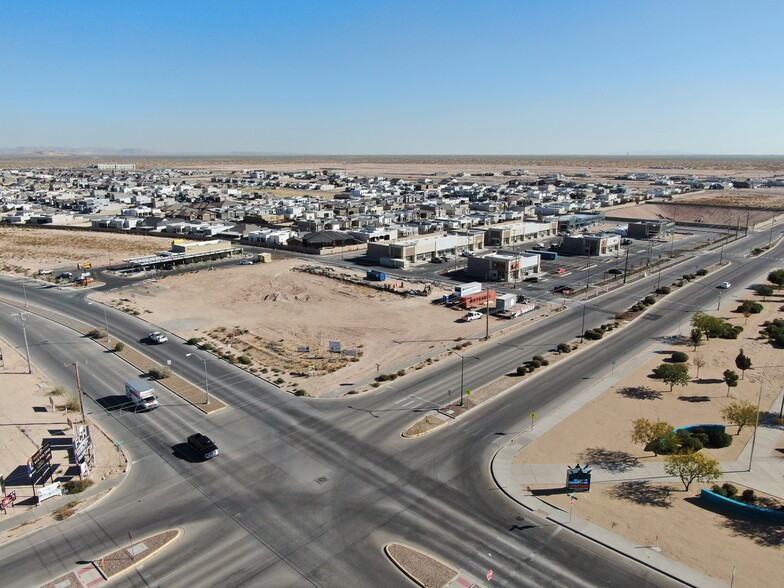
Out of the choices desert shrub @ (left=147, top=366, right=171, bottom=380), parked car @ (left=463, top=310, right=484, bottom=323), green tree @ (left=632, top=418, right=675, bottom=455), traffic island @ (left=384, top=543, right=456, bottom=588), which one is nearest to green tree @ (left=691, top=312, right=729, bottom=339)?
parked car @ (left=463, top=310, right=484, bottom=323)

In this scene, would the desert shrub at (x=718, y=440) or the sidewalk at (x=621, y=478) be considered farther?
the desert shrub at (x=718, y=440)

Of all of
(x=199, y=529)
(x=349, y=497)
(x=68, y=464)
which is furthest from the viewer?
(x=68, y=464)

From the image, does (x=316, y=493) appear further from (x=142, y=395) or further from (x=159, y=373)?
(x=159, y=373)

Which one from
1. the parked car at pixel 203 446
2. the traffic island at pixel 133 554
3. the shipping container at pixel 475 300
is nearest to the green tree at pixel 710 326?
the shipping container at pixel 475 300

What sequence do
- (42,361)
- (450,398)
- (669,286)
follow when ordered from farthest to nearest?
1. (669,286)
2. (42,361)
3. (450,398)

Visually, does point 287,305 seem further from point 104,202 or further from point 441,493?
point 104,202

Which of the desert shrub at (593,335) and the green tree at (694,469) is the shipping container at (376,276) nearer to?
the desert shrub at (593,335)

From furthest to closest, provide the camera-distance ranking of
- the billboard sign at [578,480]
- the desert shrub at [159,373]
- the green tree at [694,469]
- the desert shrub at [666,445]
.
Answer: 1. the desert shrub at [159,373]
2. the desert shrub at [666,445]
3. the billboard sign at [578,480]
4. the green tree at [694,469]

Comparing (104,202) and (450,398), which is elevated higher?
(104,202)

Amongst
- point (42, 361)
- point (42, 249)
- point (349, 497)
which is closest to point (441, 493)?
point (349, 497)
